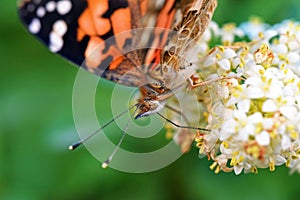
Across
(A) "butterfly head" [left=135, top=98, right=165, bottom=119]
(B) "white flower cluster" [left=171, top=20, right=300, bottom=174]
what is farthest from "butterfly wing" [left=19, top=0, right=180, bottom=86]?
(B) "white flower cluster" [left=171, top=20, right=300, bottom=174]

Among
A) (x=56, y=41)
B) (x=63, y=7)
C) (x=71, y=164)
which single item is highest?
(x=63, y=7)

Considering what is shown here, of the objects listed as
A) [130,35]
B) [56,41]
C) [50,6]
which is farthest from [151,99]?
[50,6]

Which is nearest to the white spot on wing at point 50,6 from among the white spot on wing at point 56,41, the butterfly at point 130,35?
the butterfly at point 130,35

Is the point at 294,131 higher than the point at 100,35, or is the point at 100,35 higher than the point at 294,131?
the point at 100,35

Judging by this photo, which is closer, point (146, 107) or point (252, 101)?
point (252, 101)

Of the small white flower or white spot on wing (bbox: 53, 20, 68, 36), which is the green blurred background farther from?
the small white flower

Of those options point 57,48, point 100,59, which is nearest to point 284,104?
point 100,59

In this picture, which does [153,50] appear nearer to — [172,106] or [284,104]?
[172,106]

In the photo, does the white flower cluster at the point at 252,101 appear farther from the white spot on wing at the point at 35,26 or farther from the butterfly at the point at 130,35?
the white spot on wing at the point at 35,26

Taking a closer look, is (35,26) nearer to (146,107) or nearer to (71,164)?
(146,107)
